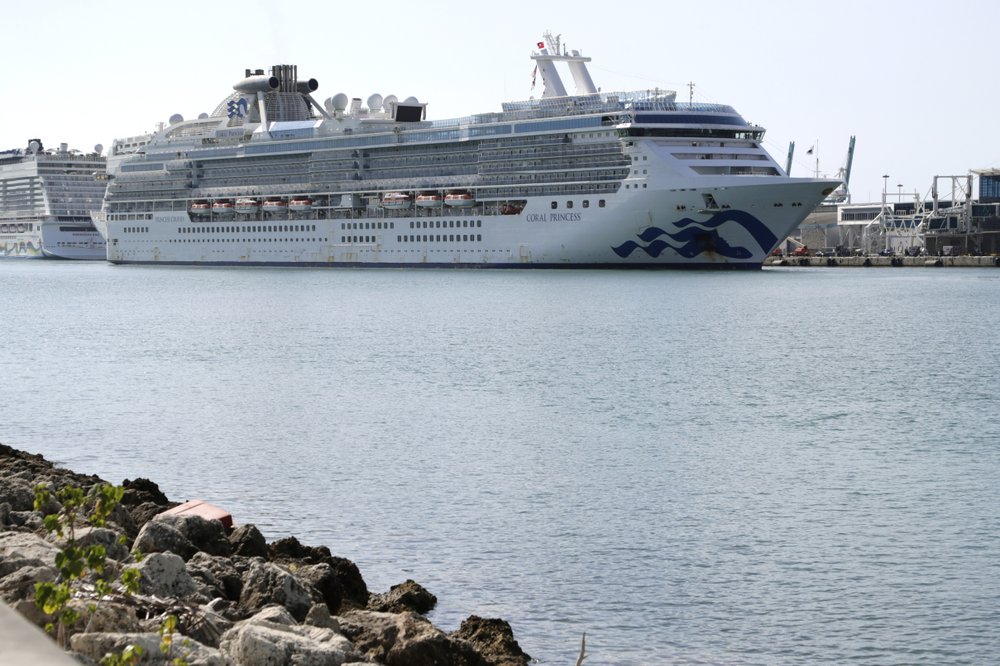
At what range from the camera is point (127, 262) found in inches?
3285

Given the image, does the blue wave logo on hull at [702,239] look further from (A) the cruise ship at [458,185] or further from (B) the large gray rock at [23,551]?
(B) the large gray rock at [23,551]

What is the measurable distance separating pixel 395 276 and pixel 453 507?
164ft

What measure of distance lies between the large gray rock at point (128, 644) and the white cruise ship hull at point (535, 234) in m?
48.1

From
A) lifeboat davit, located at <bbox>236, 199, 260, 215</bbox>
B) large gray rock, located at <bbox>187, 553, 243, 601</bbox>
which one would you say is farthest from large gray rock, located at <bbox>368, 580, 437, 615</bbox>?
lifeboat davit, located at <bbox>236, 199, 260, 215</bbox>

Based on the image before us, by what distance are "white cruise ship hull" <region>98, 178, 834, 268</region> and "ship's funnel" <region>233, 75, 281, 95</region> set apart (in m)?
8.43

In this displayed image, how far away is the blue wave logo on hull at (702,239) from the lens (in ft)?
177

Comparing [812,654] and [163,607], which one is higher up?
[163,607]

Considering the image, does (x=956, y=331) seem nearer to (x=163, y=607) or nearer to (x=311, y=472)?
(x=311, y=472)

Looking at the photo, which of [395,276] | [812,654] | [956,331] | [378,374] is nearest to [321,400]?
[378,374]

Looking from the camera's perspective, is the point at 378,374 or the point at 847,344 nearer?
the point at 378,374

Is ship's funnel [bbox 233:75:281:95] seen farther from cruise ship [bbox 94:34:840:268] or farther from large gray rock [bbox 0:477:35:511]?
large gray rock [bbox 0:477:35:511]

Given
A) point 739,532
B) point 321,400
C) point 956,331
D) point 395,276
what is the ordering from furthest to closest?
point 395,276 < point 956,331 < point 321,400 < point 739,532

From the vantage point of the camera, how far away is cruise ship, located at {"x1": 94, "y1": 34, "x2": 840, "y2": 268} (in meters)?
54.7

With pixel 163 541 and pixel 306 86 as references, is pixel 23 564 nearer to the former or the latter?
pixel 163 541
